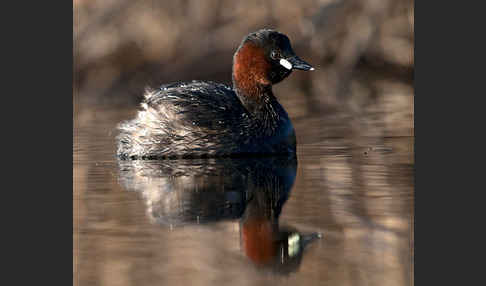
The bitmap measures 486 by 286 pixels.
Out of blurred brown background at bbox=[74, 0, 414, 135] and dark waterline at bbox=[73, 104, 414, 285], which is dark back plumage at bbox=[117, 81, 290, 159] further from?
blurred brown background at bbox=[74, 0, 414, 135]

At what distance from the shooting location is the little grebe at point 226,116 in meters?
9.45

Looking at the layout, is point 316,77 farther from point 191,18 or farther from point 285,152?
point 285,152

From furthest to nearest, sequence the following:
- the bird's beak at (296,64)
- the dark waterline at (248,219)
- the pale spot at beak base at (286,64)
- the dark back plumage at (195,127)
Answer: the pale spot at beak base at (286,64) → the bird's beak at (296,64) → the dark back plumage at (195,127) → the dark waterline at (248,219)

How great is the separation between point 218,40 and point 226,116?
648cm

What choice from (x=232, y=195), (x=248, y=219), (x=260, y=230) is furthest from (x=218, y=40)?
(x=260, y=230)

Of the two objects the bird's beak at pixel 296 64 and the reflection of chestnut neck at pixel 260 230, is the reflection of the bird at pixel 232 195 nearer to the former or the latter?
the reflection of chestnut neck at pixel 260 230

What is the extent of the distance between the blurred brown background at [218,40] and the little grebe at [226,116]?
5.16 m

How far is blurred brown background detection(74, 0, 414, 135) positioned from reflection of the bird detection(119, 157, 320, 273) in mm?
6078

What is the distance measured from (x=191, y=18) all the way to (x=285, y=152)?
6753 millimetres

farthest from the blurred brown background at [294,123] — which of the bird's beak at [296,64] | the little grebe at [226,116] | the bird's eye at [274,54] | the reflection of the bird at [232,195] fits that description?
the bird's eye at [274,54]

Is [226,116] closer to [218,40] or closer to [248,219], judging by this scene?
[248,219]

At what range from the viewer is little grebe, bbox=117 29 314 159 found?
945 centimetres

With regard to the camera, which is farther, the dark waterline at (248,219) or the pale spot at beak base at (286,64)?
the pale spot at beak base at (286,64)

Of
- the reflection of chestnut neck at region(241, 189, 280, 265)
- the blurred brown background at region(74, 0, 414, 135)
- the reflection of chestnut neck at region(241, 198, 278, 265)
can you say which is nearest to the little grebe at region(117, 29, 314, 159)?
the reflection of chestnut neck at region(241, 189, 280, 265)
